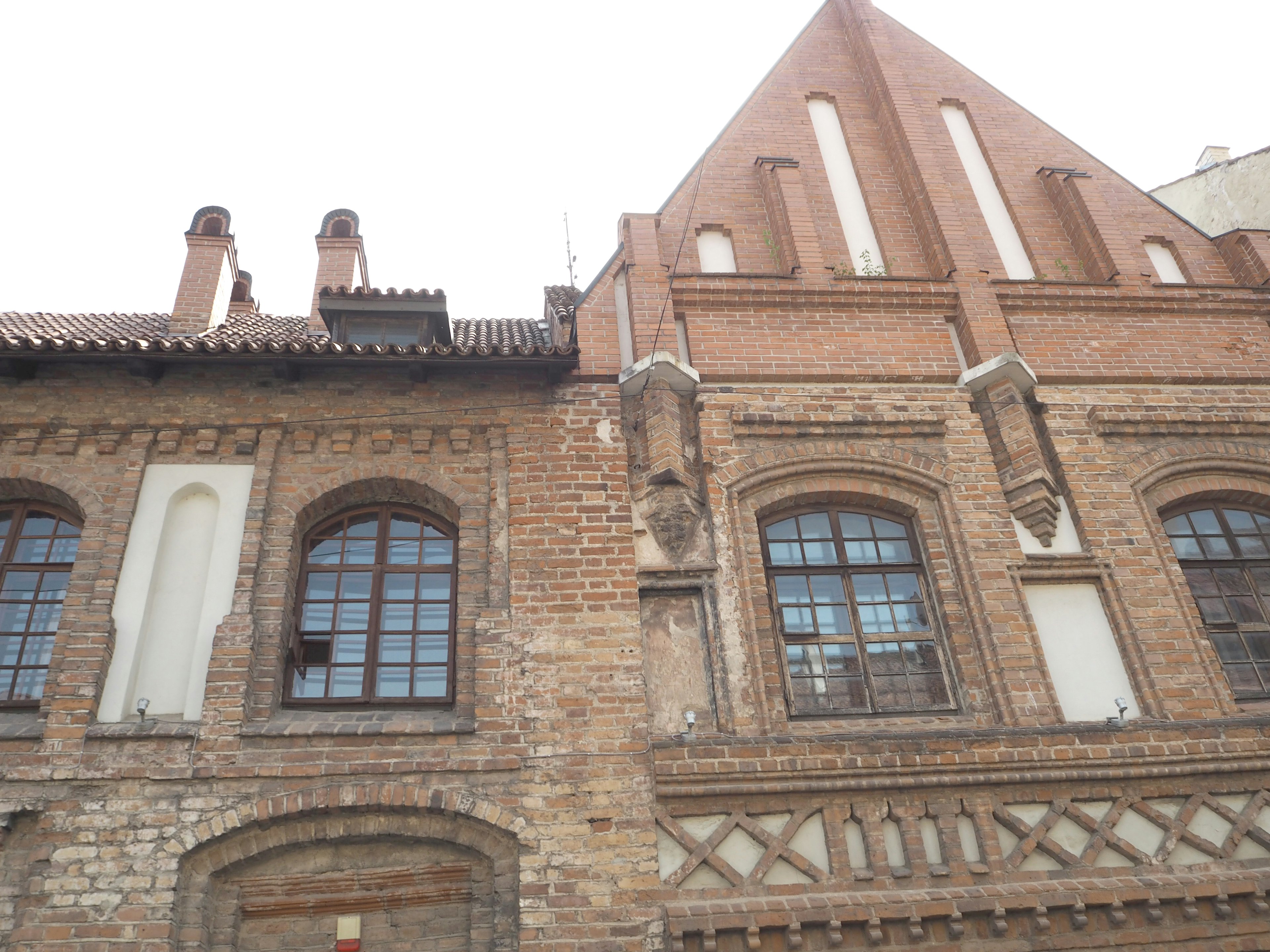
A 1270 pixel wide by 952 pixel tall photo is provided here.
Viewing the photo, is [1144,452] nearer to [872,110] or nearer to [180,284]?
[872,110]

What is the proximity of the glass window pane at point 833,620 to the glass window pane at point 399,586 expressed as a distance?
3323 millimetres

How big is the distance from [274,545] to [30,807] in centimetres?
229

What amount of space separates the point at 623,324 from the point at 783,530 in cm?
252

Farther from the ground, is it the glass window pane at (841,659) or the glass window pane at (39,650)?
the glass window pane at (39,650)

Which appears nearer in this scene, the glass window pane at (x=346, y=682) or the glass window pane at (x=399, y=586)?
the glass window pane at (x=346, y=682)

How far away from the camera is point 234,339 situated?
370 inches

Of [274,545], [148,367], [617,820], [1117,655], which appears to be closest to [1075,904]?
[1117,655]

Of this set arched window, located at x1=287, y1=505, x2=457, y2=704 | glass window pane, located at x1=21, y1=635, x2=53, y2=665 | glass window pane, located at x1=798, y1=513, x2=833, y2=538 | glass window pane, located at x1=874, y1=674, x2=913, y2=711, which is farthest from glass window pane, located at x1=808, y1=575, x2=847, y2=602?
glass window pane, located at x1=21, y1=635, x2=53, y2=665

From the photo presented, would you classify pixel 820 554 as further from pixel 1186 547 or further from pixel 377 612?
pixel 377 612

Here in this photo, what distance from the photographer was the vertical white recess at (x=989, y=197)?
9305 millimetres

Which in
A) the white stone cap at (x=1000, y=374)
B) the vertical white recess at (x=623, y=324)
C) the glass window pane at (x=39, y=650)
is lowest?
the glass window pane at (x=39, y=650)

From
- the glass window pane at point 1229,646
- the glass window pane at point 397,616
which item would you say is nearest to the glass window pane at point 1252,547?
the glass window pane at point 1229,646

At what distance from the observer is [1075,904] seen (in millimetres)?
Answer: 5734

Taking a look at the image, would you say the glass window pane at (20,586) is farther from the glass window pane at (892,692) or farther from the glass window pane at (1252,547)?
the glass window pane at (1252,547)
